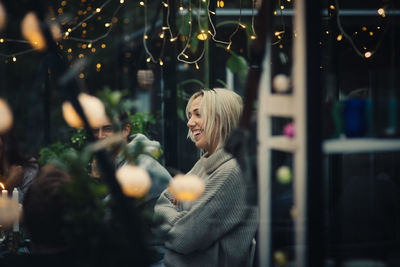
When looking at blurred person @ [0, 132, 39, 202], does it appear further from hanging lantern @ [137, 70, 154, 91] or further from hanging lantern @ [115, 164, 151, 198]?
hanging lantern @ [115, 164, 151, 198]

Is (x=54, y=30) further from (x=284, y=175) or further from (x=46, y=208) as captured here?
(x=284, y=175)

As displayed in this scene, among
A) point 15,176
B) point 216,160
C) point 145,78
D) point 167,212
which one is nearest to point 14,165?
point 15,176

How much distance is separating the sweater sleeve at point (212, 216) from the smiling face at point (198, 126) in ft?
0.84

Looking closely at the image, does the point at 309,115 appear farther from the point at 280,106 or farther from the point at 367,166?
the point at 367,166

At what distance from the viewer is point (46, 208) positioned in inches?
67.1

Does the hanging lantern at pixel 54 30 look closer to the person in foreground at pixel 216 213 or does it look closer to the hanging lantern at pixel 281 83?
the hanging lantern at pixel 281 83

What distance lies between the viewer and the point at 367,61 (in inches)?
115

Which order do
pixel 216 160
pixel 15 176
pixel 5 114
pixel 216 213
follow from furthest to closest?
1. pixel 15 176
2. pixel 216 160
3. pixel 216 213
4. pixel 5 114

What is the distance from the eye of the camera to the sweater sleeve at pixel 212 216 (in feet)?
7.85

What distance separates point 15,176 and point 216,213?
1.82 m

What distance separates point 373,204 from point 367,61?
1.33m

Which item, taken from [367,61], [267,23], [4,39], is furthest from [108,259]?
[4,39]

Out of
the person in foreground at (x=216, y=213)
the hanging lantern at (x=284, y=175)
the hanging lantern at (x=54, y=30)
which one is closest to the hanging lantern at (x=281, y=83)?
the hanging lantern at (x=284, y=175)

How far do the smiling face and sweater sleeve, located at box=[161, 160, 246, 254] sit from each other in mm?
255
